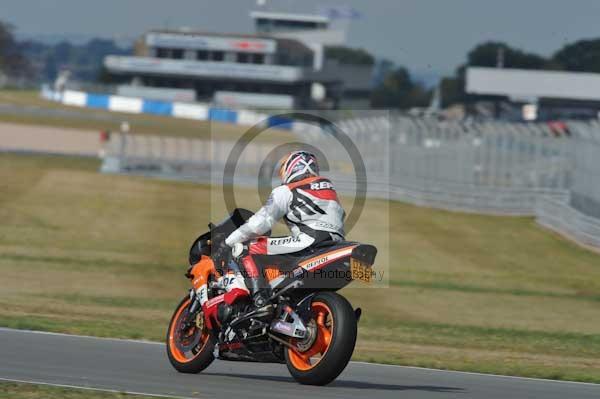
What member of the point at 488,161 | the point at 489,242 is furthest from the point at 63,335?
the point at 488,161

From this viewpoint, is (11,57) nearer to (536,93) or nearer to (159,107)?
(159,107)

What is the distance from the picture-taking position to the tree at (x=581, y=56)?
52312 mm

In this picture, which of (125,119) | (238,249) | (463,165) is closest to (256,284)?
(238,249)

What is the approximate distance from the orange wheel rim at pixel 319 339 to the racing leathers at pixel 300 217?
57cm

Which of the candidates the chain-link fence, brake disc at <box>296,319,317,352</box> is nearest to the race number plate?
brake disc at <box>296,319,317,352</box>

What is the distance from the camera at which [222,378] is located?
927cm

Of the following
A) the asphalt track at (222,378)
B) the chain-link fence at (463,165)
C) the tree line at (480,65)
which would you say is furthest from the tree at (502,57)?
the asphalt track at (222,378)

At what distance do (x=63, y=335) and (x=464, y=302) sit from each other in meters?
9.99

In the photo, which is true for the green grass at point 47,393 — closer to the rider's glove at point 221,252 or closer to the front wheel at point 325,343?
the front wheel at point 325,343

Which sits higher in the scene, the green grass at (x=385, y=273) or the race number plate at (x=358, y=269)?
the race number plate at (x=358, y=269)

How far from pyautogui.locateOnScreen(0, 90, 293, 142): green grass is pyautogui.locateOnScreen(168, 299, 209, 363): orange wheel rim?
54495 mm

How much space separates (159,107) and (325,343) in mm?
97125

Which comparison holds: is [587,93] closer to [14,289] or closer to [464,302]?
[464,302]

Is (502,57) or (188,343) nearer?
(188,343)
